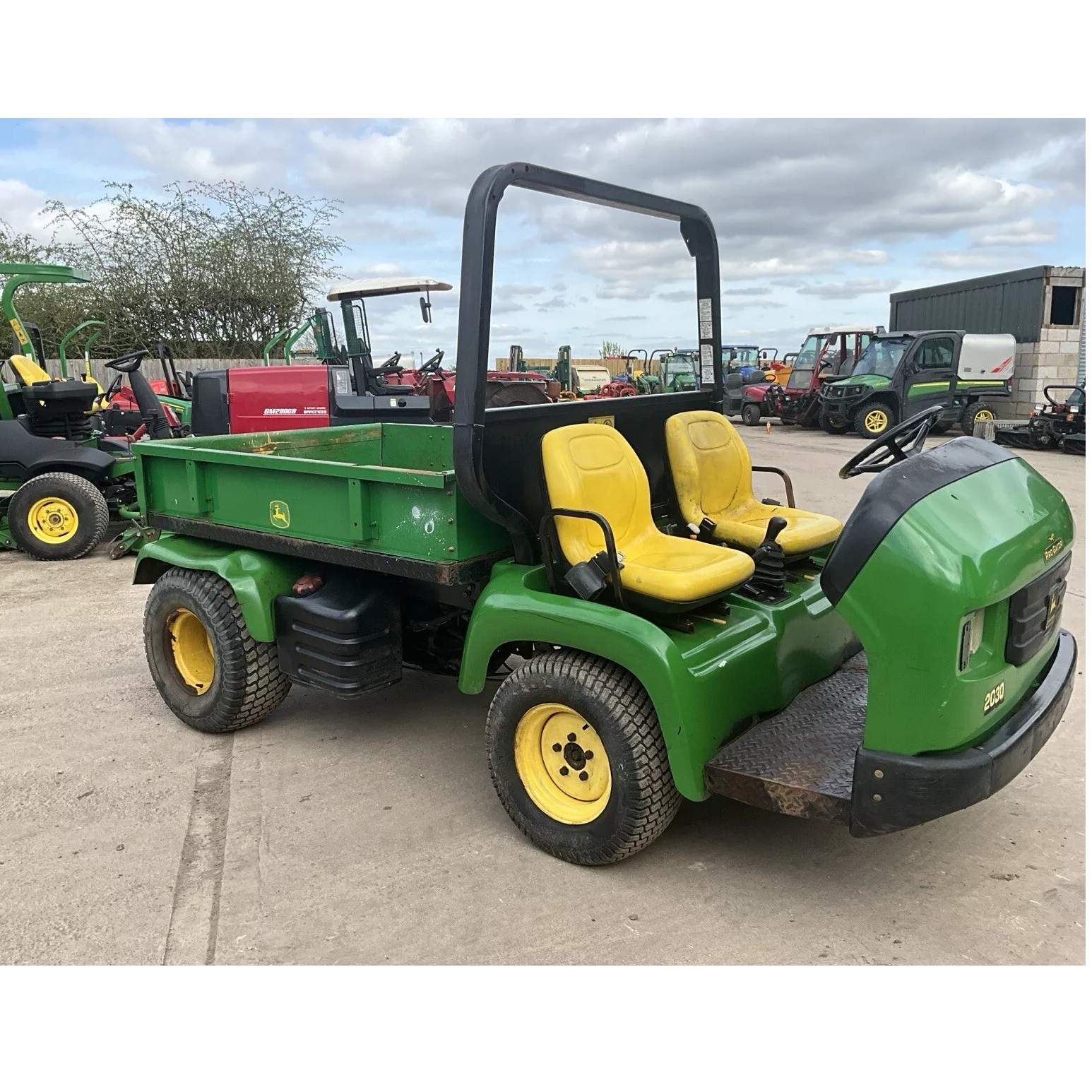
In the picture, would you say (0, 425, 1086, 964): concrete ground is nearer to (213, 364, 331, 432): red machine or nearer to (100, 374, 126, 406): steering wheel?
(213, 364, 331, 432): red machine

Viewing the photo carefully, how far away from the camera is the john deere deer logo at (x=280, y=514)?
12.1 ft

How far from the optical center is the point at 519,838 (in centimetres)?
311

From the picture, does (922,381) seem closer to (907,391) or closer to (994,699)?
(907,391)

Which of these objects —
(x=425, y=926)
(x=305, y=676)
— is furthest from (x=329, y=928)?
(x=305, y=676)

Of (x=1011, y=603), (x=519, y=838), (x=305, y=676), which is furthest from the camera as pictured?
(x=305, y=676)

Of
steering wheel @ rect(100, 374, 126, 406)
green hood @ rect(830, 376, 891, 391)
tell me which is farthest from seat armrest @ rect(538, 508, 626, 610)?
green hood @ rect(830, 376, 891, 391)

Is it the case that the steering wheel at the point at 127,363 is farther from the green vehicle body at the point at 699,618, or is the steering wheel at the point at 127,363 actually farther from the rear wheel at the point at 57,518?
the green vehicle body at the point at 699,618

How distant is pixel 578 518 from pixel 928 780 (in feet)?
4.38

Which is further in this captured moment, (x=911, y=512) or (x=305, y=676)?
(x=305, y=676)

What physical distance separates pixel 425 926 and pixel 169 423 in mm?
7592

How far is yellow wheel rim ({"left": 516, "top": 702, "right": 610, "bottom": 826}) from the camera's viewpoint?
2887 millimetres

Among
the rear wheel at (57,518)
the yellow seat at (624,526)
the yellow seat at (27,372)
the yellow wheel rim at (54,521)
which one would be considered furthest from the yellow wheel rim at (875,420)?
the yellow seat at (624,526)

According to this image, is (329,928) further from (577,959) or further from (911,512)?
(911,512)

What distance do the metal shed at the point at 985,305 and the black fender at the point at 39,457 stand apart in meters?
18.5
